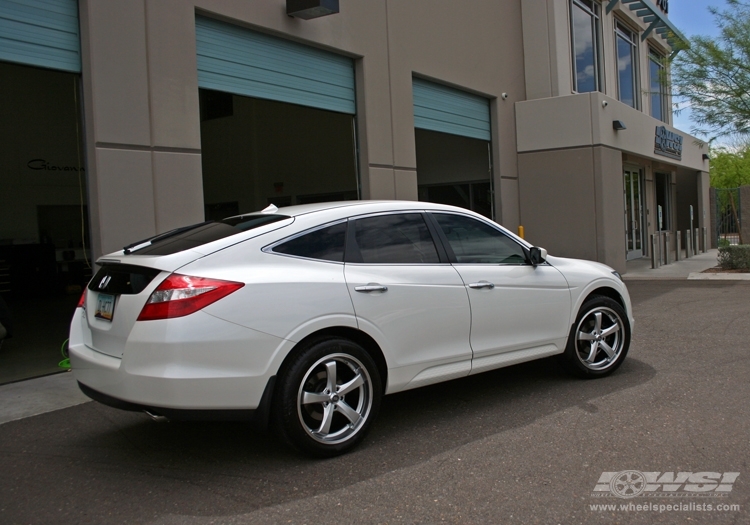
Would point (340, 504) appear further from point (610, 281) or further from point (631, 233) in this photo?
point (631, 233)

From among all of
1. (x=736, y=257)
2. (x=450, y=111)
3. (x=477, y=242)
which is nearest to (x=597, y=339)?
(x=477, y=242)

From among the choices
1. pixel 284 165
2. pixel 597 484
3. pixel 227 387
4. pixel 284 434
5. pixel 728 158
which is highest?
pixel 728 158

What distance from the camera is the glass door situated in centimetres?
2042

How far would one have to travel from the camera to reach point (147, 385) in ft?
12.0

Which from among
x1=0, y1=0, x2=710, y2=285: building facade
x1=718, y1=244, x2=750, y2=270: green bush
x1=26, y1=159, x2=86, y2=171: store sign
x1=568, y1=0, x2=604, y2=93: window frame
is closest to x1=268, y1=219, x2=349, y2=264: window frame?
x1=0, y1=0, x2=710, y2=285: building facade

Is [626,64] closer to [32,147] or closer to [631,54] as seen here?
[631,54]

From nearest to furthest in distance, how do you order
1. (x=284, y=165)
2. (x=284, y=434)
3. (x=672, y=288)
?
(x=284, y=434)
(x=672, y=288)
(x=284, y=165)

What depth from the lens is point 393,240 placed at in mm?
4758

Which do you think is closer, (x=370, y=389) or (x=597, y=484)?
(x=597, y=484)

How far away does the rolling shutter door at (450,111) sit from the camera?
12078 mm

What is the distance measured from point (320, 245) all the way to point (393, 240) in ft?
2.11

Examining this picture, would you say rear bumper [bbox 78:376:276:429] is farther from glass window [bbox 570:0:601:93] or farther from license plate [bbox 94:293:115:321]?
glass window [bbox 570:0:601:93]

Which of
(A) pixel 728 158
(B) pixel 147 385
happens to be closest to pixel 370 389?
(B) pixel 147 385

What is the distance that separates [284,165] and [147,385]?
17.0 m
